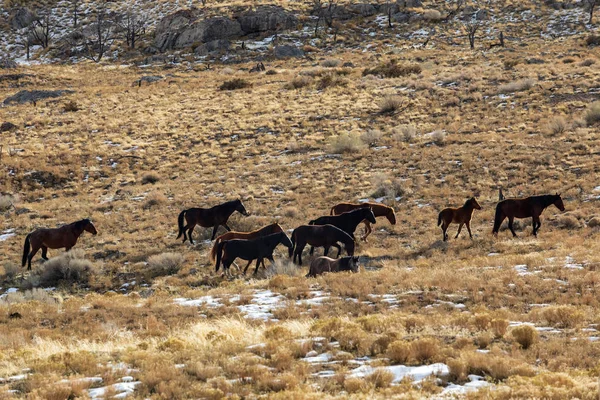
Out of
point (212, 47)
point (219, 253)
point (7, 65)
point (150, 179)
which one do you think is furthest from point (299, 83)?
point (7, 65)

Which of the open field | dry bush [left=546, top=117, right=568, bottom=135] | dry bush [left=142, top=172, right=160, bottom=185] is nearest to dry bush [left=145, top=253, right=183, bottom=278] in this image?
the open field

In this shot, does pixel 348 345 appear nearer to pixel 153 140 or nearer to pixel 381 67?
pixel 153 140

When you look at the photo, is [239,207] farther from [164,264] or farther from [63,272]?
[63,272]

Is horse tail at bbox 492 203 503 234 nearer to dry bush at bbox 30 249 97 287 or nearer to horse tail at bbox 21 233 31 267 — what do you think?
dry bush at bbox 30 249 97 287

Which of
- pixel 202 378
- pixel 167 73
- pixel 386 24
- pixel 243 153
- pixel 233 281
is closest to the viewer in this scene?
pixel 202 378

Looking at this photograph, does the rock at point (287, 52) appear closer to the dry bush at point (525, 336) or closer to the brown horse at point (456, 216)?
the brown horse at point (456, 216)

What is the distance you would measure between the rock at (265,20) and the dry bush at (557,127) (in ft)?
172

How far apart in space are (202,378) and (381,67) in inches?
1937

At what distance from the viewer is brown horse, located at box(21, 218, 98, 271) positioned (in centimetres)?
1938

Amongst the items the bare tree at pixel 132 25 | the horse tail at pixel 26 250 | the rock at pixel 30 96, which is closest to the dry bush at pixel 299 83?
the rock at pixel 30 96

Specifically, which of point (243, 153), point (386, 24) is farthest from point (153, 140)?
point (386, 24)

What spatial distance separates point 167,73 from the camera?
2516 inches

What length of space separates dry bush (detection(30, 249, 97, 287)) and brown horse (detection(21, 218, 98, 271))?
1.92 metres

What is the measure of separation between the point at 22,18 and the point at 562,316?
319 ft
